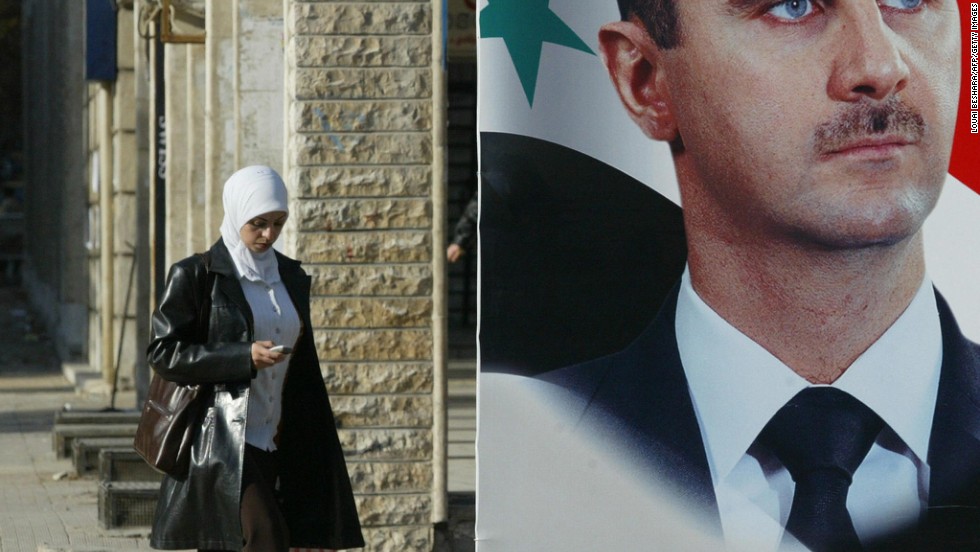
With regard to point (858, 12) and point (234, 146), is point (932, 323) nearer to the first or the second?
point (858, 12)

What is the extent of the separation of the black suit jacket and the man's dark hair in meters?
0.79

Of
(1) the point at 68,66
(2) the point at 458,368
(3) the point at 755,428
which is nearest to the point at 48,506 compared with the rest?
(3) the point at 755,428

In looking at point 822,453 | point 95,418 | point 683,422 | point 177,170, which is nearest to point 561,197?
point 683,422

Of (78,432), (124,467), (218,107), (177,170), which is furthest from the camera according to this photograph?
(177,170)

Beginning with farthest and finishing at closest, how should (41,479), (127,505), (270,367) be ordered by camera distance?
(41,479) < (127,505) < (270,367)

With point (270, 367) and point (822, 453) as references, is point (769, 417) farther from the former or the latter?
point (270, 367)

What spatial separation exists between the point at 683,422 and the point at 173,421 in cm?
157

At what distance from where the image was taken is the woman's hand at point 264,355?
5371mm

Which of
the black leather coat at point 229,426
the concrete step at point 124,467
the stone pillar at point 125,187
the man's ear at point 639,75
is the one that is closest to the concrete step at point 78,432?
the concrete step at point 124,467

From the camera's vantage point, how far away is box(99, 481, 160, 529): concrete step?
8641 mm

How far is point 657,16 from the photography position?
5.70m

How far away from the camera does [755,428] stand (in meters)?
5.73

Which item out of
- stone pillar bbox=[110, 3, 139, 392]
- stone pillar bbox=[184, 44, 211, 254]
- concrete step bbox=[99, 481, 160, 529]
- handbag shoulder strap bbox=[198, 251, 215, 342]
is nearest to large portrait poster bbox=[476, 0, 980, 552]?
handbag shoulder strap bbox=[198, 251, 215, 342]

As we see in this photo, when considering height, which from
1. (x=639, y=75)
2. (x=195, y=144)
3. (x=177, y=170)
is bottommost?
(x=177, y=170)
